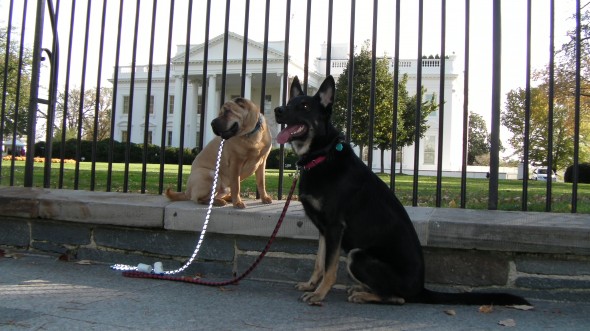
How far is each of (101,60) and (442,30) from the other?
137 inches

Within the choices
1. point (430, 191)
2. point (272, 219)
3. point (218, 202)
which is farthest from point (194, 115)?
point (272, 219)

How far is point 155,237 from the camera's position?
165 inches

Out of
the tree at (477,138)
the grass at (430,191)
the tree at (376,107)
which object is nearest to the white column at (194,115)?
the tree at (376,107)

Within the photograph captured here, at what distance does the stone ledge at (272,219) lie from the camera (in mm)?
3207

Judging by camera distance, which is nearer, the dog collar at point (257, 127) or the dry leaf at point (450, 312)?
the dry leaf at point (450, 312)

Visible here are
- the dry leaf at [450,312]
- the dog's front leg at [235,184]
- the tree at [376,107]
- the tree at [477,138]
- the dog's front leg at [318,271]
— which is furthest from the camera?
the tree at [477,138]

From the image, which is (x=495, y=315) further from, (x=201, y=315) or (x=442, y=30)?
(x=442, y=30)

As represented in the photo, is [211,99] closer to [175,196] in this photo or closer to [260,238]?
[175,196]

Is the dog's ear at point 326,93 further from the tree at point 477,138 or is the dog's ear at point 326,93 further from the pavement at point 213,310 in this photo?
the tree at point 477,138

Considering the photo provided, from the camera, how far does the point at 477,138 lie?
85812 mm

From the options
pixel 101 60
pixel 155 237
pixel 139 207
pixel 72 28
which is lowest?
pixel 155 237

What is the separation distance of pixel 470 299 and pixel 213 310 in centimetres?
171

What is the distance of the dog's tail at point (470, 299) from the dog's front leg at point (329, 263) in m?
0.59

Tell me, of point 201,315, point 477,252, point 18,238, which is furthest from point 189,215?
point 477,252
